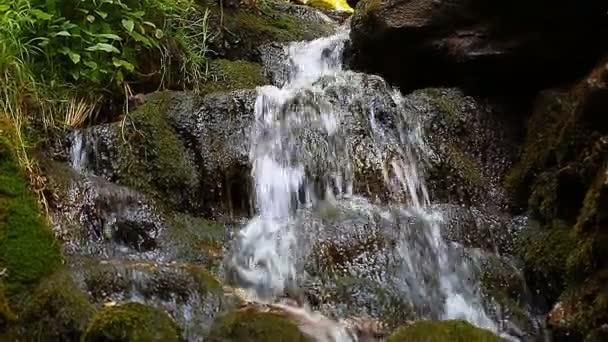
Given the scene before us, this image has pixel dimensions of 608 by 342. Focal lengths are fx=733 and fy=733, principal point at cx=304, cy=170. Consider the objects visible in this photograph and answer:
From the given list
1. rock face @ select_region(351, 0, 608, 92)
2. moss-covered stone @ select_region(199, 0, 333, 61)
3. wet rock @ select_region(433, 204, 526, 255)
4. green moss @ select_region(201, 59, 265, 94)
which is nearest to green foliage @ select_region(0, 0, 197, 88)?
green moss @ select_region(201, 59, 265, 94)

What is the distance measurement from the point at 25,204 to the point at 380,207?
2.04m

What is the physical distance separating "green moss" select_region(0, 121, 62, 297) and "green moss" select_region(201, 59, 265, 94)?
232 cm

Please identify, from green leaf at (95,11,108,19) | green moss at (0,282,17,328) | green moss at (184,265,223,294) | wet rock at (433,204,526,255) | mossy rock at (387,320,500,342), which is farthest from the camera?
green leaf at (95,11,108,19)

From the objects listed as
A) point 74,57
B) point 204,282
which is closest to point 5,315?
point 204,282

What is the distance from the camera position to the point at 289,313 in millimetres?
3203

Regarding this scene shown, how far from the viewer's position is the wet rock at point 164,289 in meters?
3.05

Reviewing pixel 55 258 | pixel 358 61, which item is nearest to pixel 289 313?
pixel 55 258

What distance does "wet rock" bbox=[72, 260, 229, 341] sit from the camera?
10.0 feet

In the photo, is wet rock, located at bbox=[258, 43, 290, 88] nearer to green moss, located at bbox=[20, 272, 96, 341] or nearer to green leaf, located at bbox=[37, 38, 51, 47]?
green leaf, located at bbox=[37, 38, 51, 47]

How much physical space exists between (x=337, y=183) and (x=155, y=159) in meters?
1.16

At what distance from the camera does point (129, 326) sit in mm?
2656

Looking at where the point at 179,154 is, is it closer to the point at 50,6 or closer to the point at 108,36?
the point at 108,36

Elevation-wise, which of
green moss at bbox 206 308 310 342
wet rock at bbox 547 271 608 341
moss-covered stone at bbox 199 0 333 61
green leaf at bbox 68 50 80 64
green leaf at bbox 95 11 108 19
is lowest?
wet rock at bbox 547 271 608 341

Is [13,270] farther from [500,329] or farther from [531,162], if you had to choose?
[531,162]
